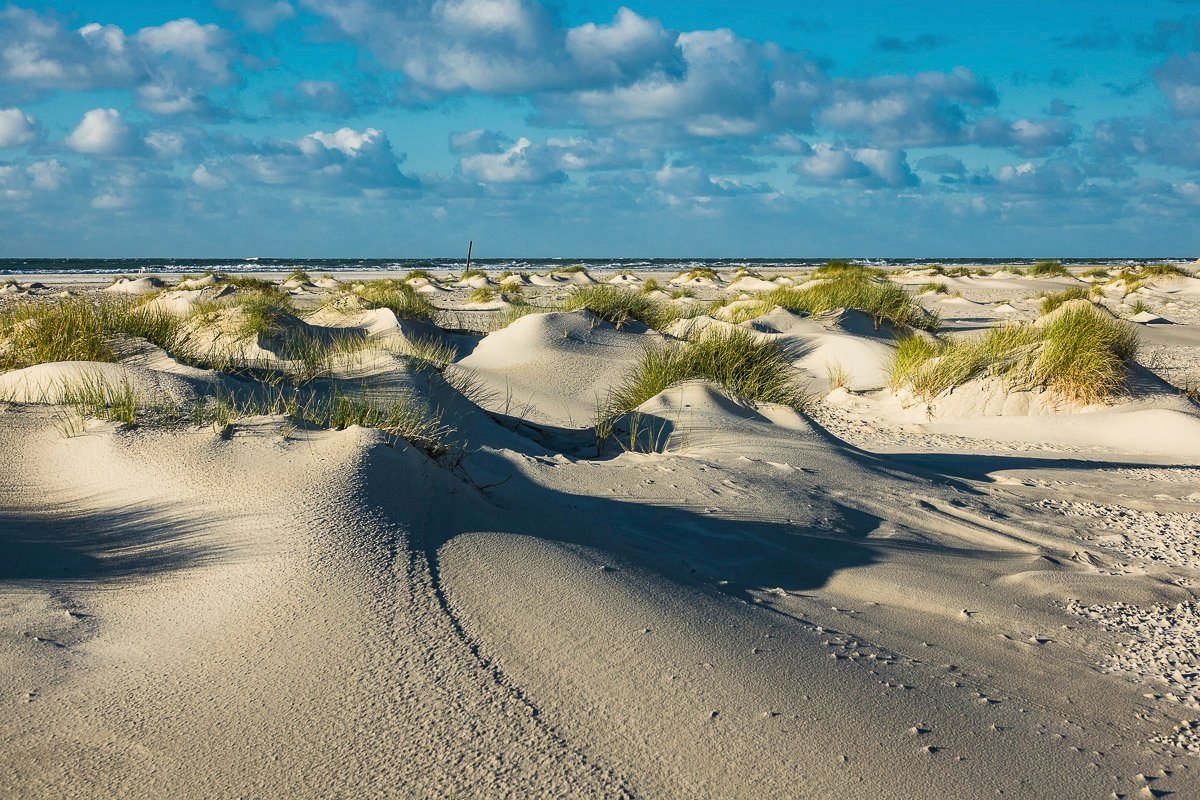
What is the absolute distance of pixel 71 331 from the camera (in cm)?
597

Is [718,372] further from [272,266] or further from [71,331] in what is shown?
[272,266]

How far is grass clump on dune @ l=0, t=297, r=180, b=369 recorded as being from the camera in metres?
5.52

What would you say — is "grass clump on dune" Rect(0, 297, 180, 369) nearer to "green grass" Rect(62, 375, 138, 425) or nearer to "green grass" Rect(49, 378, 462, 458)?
"green grass" Rect(62, 375, 138, 425)

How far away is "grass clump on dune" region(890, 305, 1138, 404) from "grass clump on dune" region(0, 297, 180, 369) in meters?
6.44

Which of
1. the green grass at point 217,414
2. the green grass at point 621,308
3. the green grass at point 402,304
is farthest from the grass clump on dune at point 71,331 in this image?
the green grass at point 621,308

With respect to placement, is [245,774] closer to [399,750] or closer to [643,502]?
[399,750]

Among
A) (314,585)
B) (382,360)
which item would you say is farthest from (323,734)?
(382,360)

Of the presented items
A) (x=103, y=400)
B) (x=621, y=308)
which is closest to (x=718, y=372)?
(x=621, y=308)

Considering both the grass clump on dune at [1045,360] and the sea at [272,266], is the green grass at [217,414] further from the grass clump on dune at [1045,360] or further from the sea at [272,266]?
the sea at [272,266]

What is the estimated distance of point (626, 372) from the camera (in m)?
8.59

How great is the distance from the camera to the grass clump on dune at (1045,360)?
7.24 meters

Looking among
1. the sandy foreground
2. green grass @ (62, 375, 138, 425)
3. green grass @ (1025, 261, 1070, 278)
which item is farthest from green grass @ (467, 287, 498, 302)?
green grass @ (1025, 261, 1070, 278)

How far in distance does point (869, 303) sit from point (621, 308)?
4.61 metres

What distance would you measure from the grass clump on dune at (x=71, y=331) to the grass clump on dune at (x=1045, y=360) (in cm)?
644
